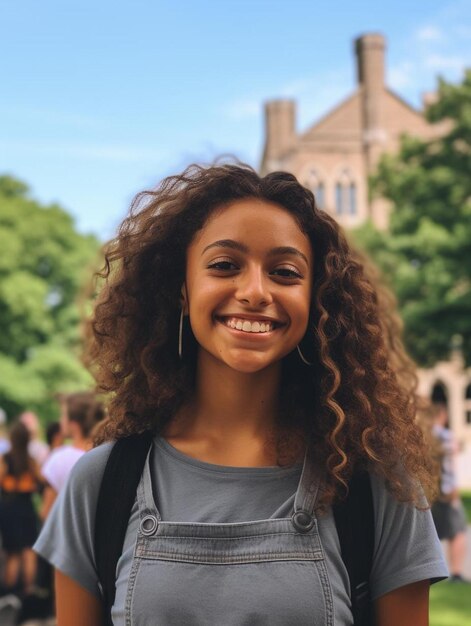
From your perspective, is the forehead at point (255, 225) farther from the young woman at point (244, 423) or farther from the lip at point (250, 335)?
the lip at point (250, 335)

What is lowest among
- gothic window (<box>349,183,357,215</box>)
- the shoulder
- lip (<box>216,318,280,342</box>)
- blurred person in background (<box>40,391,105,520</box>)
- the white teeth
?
the shoulder

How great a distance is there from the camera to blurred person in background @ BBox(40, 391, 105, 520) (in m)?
4.87

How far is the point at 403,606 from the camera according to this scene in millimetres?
1747

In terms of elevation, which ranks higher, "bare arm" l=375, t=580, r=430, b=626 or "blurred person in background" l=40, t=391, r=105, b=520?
"blurred person in background" l=40, t=391, r=105, b=520

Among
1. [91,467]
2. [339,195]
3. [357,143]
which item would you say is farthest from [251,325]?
[357,143]

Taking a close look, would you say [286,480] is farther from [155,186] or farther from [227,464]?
[155,186]

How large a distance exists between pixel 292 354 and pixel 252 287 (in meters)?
0.28

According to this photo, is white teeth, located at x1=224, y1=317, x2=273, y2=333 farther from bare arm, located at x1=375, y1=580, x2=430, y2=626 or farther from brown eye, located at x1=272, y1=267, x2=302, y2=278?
bare arm, located at x1=375, y1=580, x2=430, y2=626

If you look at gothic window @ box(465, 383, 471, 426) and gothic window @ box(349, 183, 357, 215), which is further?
gothic window @ box(349, 183, 357, 215)

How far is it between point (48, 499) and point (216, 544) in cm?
375

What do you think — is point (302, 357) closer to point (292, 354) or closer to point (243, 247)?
point (292, 354)

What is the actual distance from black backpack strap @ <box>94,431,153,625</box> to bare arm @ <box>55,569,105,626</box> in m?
0.02

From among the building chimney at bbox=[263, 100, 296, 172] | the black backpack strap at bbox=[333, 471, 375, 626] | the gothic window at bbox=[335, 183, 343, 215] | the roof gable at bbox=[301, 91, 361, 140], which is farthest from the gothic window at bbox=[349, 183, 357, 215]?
the black backpack strap at bbox=[333, 471, 375, 626]

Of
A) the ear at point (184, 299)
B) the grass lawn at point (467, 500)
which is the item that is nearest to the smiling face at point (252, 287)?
the ear at point (184, 299)
